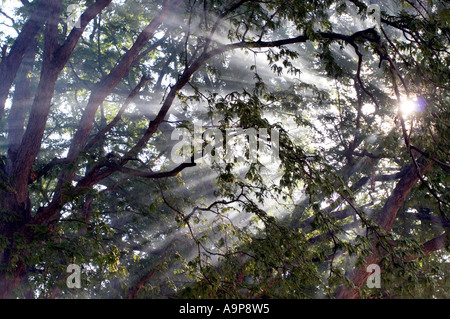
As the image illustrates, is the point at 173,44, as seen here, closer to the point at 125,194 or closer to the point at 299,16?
the point at 125,194

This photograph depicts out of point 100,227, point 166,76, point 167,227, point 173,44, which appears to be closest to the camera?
point 100,227

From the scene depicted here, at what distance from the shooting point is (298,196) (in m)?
12.8

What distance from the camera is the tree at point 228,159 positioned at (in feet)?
16.7

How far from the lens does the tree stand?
5.09 meters

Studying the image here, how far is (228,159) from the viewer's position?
245 inches

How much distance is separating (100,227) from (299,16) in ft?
12.5

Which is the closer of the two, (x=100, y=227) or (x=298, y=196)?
(x=100, y=227)

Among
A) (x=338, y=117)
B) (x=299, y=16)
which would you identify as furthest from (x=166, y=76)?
(x=299, y=16)

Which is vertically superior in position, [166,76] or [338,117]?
[166,76]

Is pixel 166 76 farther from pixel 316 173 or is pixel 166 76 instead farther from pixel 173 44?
pixel 316 173

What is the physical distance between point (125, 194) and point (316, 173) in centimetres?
585
